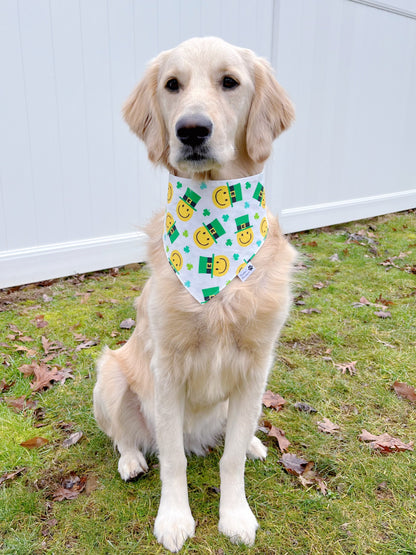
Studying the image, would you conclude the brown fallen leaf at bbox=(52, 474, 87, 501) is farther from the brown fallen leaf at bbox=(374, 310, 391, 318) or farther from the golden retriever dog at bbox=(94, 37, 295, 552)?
the brown fallen leaf at bbox=(374, 310, 391, 318)

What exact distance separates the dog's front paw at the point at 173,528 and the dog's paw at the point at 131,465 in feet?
0.96

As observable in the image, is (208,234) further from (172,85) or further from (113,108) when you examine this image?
(113,108)

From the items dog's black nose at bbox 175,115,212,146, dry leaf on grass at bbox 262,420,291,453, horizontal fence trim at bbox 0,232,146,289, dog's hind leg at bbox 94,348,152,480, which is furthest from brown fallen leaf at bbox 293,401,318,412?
horizontal fence trim at bbox 0,232,146,289

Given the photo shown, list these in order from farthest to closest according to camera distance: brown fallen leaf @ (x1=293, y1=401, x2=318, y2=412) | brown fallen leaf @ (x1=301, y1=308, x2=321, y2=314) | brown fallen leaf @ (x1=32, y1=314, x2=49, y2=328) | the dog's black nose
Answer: brown fallen leaf @ (x1=301, y1=308, x2=321, y2=314)
brown fallen leaf @ (x1=32, y1=314, x2=49, y2=328)
brown fallen leaf @ (x1=293, y1=401, x2=318, y2=412)
the dog's black nose

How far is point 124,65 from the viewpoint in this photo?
4.39 metres

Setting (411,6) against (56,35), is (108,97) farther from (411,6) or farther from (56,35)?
(411,6)

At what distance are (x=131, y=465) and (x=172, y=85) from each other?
1.70 meters

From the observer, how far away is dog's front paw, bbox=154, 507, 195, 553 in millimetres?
1774

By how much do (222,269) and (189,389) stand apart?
0.52m

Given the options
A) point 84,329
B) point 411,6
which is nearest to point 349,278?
point 84,329

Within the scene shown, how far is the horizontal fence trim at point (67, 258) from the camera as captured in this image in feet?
13.9

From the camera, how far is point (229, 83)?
173cm

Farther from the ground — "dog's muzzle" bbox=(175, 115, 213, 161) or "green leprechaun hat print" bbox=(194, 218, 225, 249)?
"dog's muzzle" bbox=(175, 115, 213, 161)

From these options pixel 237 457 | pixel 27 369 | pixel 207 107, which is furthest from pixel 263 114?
pixel 27 369
